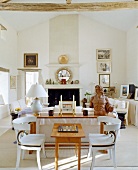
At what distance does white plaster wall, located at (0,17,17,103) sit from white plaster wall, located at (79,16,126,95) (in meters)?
3.01

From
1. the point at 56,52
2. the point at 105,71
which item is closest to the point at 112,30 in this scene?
the point at 105,71

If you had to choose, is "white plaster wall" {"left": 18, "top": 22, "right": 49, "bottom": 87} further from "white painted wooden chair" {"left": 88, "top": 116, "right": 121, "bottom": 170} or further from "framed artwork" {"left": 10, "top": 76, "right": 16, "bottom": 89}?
"white painted wooden chair" {"left": 88, "top": 116, "right": 121, "bottom": 170}

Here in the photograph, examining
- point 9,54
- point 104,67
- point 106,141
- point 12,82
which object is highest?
point 9,54

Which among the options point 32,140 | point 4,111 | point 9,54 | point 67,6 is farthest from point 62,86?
point 32,140

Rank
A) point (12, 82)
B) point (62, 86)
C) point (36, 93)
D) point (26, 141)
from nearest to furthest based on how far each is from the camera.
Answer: point (26, 141), point (36, 93), point (12, 82), point (62, 86)

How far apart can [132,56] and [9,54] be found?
16.9 feet

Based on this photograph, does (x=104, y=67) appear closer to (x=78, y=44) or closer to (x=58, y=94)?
(x=78, y=44)

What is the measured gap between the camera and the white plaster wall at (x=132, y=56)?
9017mm

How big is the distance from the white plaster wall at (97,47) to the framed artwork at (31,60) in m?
2.09

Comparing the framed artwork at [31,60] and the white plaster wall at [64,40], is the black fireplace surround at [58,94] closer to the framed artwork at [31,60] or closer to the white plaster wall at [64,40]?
the white plaster wall at [64,40]

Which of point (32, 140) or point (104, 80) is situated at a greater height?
point (104, 80)

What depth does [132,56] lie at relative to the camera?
956 centimetres

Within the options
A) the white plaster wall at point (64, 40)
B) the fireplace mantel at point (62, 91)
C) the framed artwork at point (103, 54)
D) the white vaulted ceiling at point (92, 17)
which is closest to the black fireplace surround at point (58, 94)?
the fireplace mantel at point (62, 91)

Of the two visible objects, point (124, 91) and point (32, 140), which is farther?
point (124, 91)
